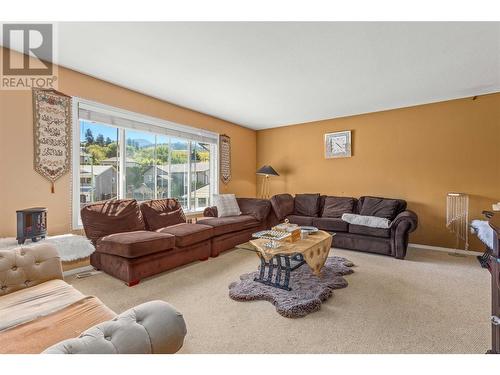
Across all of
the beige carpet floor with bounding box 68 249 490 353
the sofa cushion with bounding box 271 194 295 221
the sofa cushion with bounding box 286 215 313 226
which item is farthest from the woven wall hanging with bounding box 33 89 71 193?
the sofa cushion with bounding box 286 215 313 226

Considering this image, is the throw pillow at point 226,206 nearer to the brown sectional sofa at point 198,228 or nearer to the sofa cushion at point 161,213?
the brown sectional sofa at point 198,228

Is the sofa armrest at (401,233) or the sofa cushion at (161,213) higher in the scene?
the sofa cushion at (161,213)

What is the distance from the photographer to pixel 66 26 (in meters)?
2.06

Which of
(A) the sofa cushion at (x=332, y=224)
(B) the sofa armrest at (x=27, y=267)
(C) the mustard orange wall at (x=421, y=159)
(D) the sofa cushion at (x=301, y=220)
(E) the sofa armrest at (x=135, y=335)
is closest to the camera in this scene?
(E) the sofa armrest at (x=135, y=335)

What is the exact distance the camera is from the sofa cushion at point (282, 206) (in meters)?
4.56

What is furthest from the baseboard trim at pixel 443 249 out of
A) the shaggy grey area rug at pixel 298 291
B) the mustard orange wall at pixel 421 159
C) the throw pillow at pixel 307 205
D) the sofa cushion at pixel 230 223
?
the sofa cushion at pixel 230 223

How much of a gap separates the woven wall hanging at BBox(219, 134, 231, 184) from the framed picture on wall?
2.15m

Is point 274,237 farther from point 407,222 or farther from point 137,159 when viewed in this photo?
point 137,159

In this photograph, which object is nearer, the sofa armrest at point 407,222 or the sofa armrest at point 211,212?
the sofa armrest at point 407,222

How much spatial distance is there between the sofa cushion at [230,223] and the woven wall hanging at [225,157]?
4.04 feet

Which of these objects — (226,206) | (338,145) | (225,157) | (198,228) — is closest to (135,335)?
(198,228)

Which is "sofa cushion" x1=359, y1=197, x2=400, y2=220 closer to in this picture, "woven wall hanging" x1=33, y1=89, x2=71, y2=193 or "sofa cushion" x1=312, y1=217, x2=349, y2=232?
"sofa cushion" x1=312, y1=217, x2=349, y2=232

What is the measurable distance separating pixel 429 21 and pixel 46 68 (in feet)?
13.0

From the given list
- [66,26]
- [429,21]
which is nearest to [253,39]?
[429,21]
